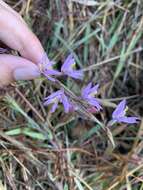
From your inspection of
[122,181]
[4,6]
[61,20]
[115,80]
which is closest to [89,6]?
[61,20]

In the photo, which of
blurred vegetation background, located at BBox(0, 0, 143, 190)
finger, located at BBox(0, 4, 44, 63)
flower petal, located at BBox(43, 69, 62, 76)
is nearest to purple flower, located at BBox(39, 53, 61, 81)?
flower petal, located at BBox(43, 69, 62, 76)

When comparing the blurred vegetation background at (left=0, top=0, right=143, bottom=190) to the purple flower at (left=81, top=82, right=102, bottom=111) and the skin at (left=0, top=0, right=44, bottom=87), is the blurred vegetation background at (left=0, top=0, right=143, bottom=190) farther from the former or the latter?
the purple flower at (left=81, top=82, right=102, bottom=111)

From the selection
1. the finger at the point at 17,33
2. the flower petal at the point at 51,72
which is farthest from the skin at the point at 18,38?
the flower petal at the point at 51,72

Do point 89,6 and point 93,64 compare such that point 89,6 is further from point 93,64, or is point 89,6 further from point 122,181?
point 122,181

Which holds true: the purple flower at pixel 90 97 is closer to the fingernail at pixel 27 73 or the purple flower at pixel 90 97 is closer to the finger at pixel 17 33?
the fingernail at pixel 27 73

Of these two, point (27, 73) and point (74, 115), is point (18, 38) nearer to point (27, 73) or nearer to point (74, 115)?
point (27, 73)

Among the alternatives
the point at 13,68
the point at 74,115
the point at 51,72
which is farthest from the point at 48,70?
the point at 74,115

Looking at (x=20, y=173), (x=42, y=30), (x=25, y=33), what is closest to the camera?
(x=25, y=33)
